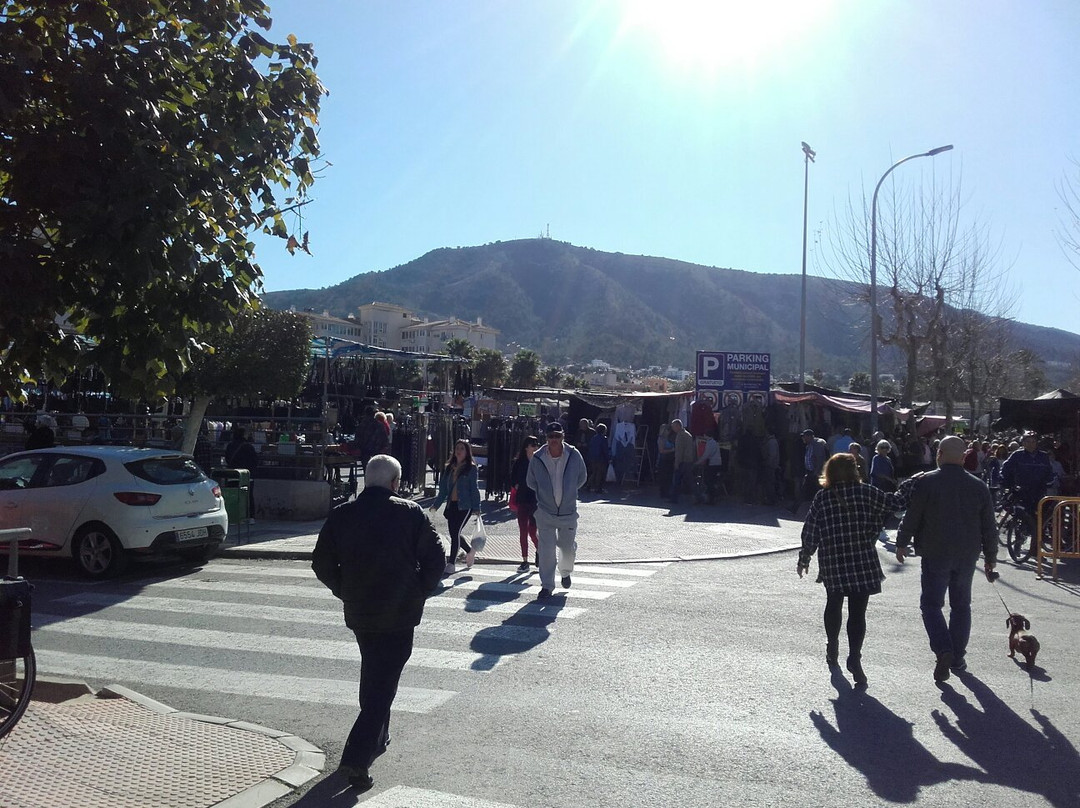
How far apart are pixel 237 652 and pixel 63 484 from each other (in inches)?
208

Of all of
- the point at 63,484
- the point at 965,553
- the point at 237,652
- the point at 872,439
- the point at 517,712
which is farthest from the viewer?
the point at 872,439

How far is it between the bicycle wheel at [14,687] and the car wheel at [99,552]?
6.85 m

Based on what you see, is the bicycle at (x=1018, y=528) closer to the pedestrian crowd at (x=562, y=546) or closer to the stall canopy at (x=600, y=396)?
the pedestrian crowd at (x=562, y=546)

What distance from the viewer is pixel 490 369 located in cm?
6550

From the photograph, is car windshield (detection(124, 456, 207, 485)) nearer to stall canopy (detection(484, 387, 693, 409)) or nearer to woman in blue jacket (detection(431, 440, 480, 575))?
woman in blue jacket (detection(431, 440, 480, 575))

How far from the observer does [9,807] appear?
464 cm

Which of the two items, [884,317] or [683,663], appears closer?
[683,663]

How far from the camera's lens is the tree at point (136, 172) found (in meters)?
5.94

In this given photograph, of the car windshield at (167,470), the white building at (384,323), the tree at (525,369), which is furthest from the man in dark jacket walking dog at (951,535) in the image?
the white building at (384,323)

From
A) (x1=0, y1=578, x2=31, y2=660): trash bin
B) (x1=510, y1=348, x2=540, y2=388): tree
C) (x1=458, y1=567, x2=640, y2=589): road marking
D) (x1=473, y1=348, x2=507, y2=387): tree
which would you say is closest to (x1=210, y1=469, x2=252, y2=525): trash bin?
(x1=458, y1=567, x2=640, y2=589): road marking

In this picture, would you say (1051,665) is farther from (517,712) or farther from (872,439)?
(872,439)

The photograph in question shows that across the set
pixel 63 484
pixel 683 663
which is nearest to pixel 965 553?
pixel 683 663

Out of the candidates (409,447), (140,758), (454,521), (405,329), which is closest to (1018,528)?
(454,521)

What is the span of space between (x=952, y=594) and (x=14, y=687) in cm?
687
